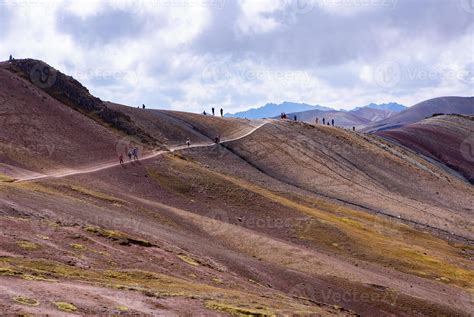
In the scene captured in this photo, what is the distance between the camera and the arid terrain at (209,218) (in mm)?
30938

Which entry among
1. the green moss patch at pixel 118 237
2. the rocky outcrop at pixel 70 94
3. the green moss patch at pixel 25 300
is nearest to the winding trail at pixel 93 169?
the rocky outcrop at pixel 70 94

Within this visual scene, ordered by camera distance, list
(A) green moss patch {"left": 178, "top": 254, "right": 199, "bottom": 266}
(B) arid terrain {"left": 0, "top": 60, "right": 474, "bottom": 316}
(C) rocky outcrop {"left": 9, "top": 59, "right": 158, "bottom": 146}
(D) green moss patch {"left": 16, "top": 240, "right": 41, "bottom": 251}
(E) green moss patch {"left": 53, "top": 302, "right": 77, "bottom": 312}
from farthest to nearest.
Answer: (C) rocky outcrop {"left": 9, "top": 59, "right": 158, "bottom": 146} < (A) green moss patch {"left": 178, "top": 254, "right": 199, "bottom": 266} < (D) green moss patch {"left": 16, "top": 240, "right": 41, "bottom": 251} < (B) arid terrain {"left": 0, "top": 60, "right": 474, "bottom": 316} < (E) green moss patch {"left": 53, "top": 302, "right": 77, "bottom": 312}

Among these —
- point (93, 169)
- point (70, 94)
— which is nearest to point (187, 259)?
point (93, 169)

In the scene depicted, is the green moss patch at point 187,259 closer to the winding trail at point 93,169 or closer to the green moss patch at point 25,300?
the green moss patch at point 25,300

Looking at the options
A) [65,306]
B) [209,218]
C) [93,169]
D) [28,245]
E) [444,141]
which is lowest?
[209,218]

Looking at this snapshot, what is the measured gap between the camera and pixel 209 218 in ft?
203

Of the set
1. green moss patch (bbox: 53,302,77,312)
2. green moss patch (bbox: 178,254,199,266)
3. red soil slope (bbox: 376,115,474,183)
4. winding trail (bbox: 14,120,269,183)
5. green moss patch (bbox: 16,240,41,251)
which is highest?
red soil slope (bbox: 376,115,474,183)

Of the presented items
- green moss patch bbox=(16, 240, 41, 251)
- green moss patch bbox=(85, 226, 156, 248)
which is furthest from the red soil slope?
green moss patch bbox=(16, 240, 41, 251)

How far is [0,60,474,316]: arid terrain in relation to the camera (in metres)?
30.9

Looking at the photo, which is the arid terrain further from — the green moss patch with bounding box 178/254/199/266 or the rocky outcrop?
the rocky outcrop

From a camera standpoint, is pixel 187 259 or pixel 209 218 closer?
pixel 187 259

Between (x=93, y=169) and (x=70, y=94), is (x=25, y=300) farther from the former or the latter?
(x=70, y=94)

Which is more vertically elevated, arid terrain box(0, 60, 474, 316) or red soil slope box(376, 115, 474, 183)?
red soil slope box(376, 115, 474, 183)

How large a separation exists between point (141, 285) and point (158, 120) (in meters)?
88.6
